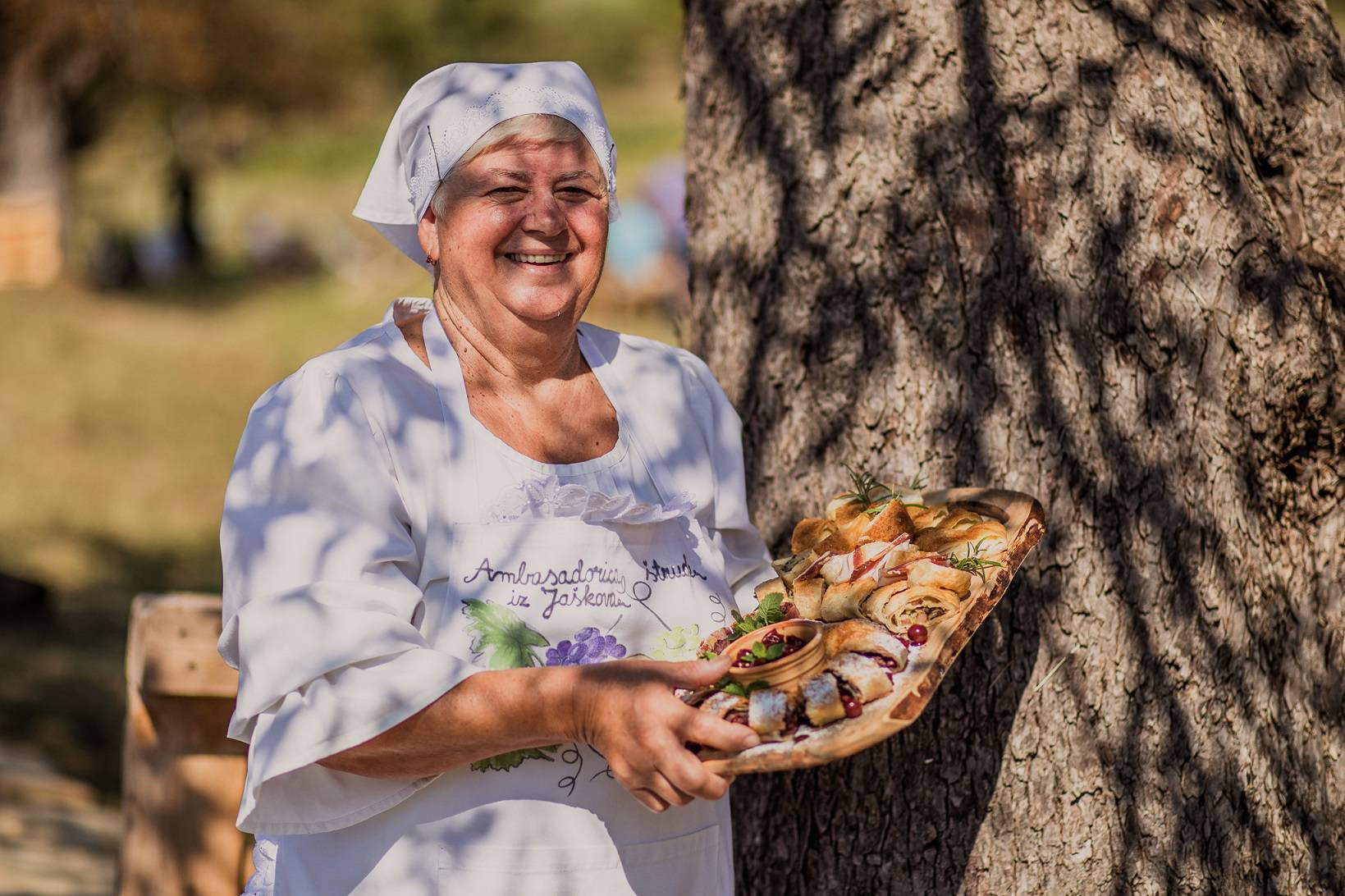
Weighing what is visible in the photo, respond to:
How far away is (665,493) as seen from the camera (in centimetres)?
254

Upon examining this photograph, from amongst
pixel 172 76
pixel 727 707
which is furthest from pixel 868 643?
pixel 172 76

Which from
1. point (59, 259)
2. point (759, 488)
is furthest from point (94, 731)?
point (59, 259)

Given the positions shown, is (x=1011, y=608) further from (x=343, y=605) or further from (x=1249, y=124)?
(x=343, y=605)

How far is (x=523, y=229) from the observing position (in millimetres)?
2369

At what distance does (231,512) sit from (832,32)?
5.65 ft

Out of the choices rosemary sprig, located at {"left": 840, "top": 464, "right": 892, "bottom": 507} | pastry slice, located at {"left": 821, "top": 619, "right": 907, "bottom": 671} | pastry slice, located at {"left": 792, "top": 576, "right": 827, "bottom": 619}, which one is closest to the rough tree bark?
rosemary sprig, located at {"left": 840, "top": 464, "right": 892, "bottom": 507}

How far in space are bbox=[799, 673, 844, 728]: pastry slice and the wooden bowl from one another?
1.2 inches

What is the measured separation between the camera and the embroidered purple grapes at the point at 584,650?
2270mm

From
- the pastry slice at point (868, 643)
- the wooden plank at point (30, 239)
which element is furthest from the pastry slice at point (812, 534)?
the wooden plank at point (30, 239)

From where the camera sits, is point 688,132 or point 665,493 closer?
point 665,493

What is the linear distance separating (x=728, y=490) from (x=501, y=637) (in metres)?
0.65

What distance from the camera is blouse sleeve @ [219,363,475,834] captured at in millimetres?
2080

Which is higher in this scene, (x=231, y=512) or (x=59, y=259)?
(x=59, y=259)

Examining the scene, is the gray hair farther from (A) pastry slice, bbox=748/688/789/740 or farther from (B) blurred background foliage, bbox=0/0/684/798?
(B) blurred background foliage, bbox=0/0/684/798
